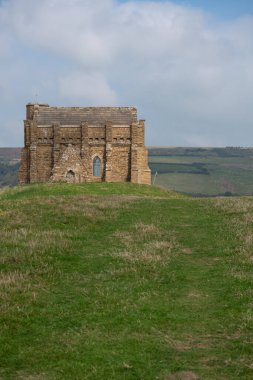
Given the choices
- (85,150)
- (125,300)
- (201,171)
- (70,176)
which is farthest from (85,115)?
(201,171)

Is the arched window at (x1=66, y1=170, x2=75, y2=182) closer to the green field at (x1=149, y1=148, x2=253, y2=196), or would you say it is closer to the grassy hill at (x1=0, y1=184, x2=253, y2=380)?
the grassy hill at (x1=0, y1=184, x2=253, y2=380)

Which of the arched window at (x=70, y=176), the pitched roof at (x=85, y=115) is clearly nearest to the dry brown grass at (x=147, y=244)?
the arched window at (x=70, y=176)

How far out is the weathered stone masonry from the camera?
165 ft

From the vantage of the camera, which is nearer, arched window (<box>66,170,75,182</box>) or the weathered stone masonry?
arched window (<box>66,170,75,182</box>)

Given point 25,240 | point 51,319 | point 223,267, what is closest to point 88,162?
point 25,240

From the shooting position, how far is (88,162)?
166 ft

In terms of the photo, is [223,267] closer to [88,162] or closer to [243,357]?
[243,357]

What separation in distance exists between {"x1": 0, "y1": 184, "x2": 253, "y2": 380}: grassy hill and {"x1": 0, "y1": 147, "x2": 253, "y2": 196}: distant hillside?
94.0m

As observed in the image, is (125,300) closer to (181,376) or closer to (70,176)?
(181,376)

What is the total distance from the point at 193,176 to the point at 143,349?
128294mm

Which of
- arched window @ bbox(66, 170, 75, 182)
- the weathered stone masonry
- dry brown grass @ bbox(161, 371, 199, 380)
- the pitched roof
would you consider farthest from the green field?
dry brown grass @ bbox(161, 371, 199, 380)

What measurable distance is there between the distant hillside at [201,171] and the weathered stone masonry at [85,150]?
201 feet

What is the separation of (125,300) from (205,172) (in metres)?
132

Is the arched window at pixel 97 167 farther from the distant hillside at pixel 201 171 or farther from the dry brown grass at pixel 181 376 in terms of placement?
the distant hillside at pixel 201 171
